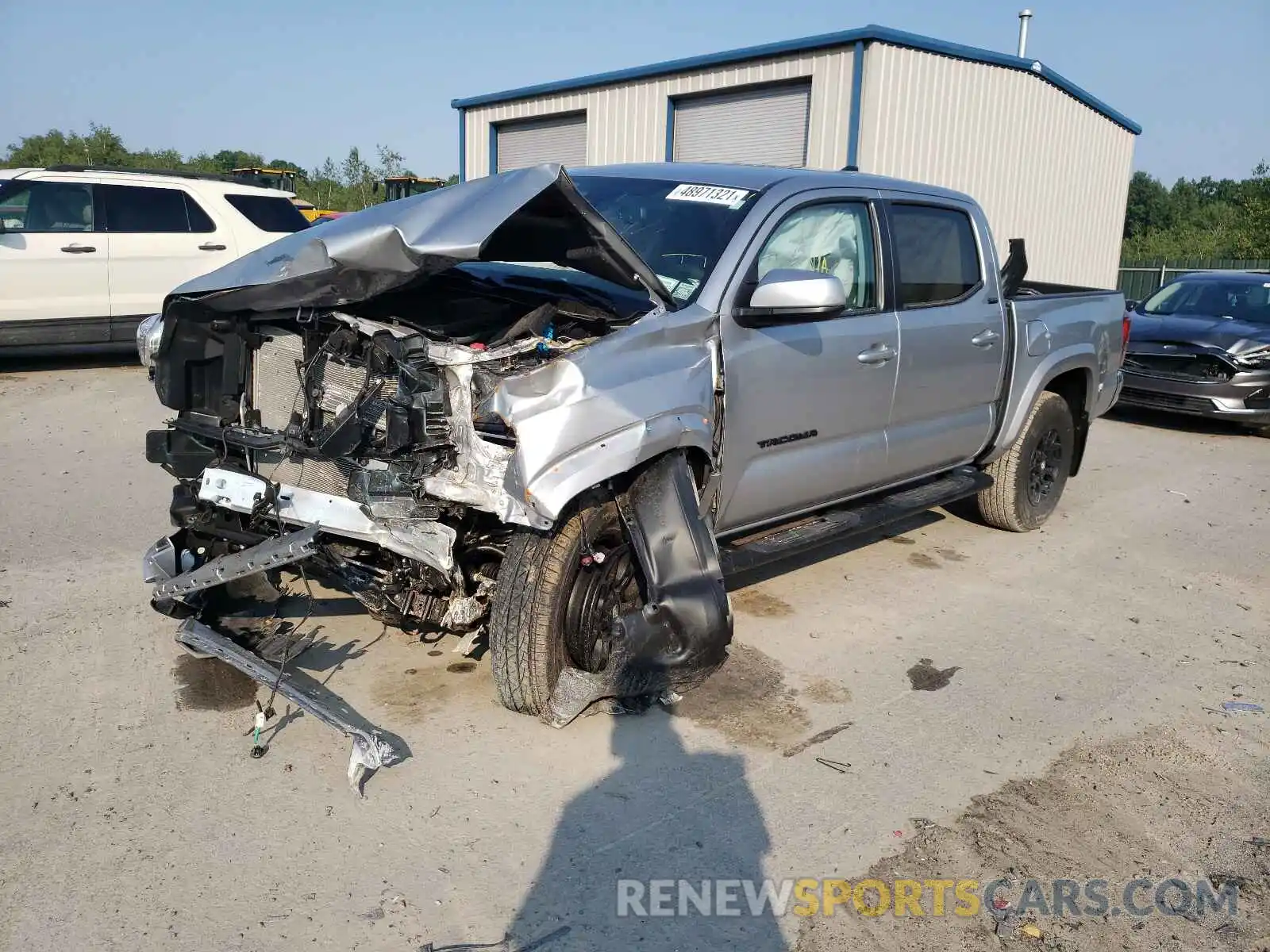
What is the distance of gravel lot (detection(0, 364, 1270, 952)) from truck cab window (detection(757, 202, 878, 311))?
1.63 metres

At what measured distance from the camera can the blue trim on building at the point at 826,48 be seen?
43.9ft

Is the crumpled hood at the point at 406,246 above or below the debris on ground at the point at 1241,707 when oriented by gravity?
above

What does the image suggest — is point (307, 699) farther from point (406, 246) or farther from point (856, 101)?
point (856, 101)

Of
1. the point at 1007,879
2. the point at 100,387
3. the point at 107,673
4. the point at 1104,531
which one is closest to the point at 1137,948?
the point at 1007,879

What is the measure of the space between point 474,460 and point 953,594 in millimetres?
3222

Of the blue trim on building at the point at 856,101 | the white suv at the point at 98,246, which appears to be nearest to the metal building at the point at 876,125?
the blue trim on building at the point at 856,101

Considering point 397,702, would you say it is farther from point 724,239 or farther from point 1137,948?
point 1137,948

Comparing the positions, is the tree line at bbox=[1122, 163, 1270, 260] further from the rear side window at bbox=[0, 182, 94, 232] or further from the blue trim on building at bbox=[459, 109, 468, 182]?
the rear side window at bbox=[0, 182, 94, 232]

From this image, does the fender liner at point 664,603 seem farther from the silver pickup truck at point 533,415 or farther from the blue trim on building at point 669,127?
the blue trim on building at point 669,127

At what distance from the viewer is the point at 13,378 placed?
1010 cm

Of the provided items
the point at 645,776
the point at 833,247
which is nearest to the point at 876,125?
the point at 833,247

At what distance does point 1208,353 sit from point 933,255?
6.58 m

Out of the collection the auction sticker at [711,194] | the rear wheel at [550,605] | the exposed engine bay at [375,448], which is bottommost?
the rear wheel at [550,605]

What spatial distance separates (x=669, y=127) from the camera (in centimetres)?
1599
